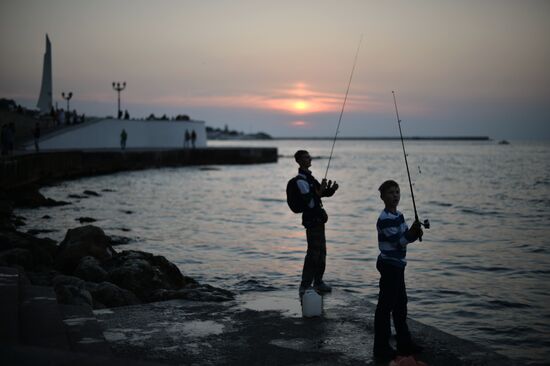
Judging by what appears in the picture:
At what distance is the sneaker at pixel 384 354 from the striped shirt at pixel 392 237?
64cm

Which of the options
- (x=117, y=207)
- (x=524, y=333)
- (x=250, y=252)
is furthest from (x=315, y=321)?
(x=117, y=207)

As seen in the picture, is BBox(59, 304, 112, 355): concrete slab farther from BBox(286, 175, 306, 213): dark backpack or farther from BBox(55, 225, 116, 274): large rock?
BBox(55, 225, 116, 274): large rock

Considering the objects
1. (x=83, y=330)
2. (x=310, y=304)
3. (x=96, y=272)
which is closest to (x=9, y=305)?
(x=83, y=330)

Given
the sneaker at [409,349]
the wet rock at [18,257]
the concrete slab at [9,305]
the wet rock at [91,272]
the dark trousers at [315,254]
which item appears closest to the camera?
the concrete slab at [9,305]

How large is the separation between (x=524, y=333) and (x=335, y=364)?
358 centimetres

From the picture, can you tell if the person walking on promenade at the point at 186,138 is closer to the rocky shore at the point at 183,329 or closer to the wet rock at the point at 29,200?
the wet rock at the point at 29,200

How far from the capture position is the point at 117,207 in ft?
75.1

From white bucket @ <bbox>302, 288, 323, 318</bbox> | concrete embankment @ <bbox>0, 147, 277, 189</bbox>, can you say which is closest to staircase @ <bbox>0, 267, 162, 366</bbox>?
white bucket @ <bbox>302, 288, 323, 318</bbox>

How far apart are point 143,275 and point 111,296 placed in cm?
111

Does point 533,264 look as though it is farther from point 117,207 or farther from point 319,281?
point 117,207

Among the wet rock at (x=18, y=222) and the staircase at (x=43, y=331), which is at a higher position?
the staircase at (x=43, y=331)

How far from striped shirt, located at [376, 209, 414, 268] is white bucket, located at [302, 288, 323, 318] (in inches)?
48.2

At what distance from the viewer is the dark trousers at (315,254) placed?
6770mm

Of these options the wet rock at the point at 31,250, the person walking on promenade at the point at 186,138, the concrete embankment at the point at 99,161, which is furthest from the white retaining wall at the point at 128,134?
the wet rock at the point at 31,250
